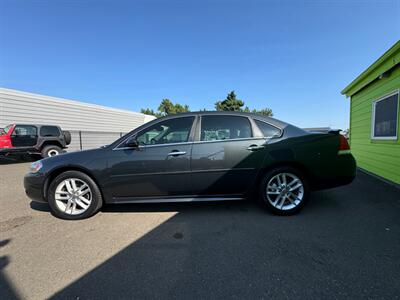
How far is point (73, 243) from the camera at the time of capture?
2396 millimetres

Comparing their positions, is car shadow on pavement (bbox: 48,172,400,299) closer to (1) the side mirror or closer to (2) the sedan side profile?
(2) the sedan side profile

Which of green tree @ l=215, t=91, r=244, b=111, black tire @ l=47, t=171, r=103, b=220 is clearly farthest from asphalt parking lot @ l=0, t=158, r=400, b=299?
green tree @ l=215, t=91, r=244, b=111

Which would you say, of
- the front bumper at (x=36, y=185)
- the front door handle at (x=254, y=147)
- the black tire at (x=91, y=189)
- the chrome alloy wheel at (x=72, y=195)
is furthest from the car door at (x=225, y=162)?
the front bumper at (x=36, y=185)

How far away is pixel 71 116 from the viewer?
14102mm

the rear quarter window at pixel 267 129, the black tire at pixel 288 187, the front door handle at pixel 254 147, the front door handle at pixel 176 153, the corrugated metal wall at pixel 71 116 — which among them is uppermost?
the corrugated metal wall at pixel 71 116

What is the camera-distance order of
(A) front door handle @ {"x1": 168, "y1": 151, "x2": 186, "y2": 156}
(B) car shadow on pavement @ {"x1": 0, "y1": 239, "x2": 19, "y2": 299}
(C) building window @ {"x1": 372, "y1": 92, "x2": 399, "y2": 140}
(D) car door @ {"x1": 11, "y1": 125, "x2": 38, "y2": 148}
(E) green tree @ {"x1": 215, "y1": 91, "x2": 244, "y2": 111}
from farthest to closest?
(E) green tree @ {"x1": 215, "y1": 91, "x2": 244, "y2": 111}
(D) car door @ {"x1": 11, "y1": 125, "x2": 38, "y2": 148}
(C) building window @ {"x1": 372, "y1": 92, "x2": 399, "y2": 140}
(A) front door handle @ {"x1": 168, "y1": 151, "x2": 186, "y2": 156}
(B) car shadow on pavement @ {"x1": 0, "y1": 239, "x2": 19, "y2": 299}

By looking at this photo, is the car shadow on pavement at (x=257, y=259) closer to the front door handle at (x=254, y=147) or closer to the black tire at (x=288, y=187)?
the black tire at (x=288, y=187)

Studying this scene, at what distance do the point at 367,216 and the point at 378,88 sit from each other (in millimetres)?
4462

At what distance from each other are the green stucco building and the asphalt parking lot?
7.57 ft

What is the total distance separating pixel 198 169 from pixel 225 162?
0.42 metres

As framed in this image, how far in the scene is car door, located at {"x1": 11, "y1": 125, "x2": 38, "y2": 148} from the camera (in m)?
8.91

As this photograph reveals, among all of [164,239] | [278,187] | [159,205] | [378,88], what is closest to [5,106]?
[159,205]

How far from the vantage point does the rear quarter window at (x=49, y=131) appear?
9686 mm

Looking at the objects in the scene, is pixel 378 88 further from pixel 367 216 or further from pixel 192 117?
pixel 192 117
